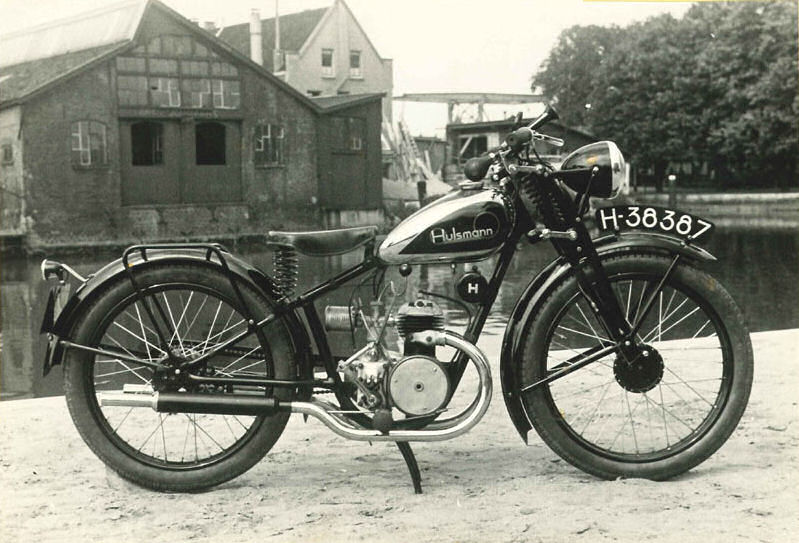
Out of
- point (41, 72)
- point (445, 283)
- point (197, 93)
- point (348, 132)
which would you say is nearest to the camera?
point (445, 283)

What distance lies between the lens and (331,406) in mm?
3312

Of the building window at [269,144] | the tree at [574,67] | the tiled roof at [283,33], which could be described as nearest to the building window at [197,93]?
the tiled roof at [283,33]

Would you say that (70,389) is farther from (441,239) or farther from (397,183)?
(397,183)

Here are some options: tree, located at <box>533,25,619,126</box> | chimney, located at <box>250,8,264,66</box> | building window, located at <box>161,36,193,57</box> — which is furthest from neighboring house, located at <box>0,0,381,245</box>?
tree, located at <box>533,25,619,126</box>

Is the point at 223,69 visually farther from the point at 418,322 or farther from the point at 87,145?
the point at 418,322

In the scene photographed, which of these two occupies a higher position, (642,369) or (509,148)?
(509,148)

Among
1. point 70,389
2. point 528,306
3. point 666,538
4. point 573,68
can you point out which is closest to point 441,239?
point 528,306

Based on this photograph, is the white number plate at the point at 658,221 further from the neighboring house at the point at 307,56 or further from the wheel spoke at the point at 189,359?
the neighboring house at the point at 307,56

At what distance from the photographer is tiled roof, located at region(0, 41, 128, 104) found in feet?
53.0

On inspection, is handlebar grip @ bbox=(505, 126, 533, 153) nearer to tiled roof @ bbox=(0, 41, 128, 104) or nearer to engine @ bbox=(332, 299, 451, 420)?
engine @ bbox=(332, 299, 451, 420)

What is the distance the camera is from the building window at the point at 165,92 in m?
21.8

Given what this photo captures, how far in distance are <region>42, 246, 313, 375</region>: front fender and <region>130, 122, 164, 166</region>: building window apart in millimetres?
19805

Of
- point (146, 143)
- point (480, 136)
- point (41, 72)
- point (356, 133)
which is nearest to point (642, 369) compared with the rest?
point (480, 136)

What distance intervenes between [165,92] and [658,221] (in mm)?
20354
